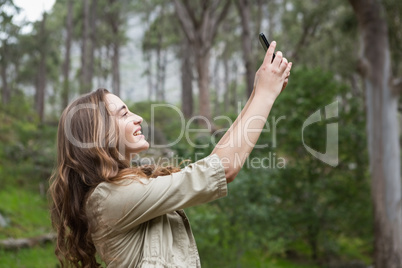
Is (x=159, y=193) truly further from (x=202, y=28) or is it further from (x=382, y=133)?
(x=202, y=28)

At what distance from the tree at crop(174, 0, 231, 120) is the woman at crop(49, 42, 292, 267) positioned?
13292mm

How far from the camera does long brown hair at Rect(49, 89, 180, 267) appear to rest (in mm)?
1594

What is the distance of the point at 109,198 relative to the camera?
1.50 meters

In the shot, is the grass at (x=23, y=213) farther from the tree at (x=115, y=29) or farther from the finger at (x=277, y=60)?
the tree at (x=115, y=29)

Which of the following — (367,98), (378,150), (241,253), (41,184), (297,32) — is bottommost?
(241,253)

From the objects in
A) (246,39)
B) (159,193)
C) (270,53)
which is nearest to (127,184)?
(159,193)

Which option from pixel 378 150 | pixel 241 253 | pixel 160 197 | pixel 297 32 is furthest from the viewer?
pixel 297 32

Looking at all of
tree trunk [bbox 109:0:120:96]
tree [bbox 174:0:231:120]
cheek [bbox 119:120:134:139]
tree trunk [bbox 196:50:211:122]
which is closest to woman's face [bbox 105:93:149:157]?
cheek [bbox 119:120:134:139]

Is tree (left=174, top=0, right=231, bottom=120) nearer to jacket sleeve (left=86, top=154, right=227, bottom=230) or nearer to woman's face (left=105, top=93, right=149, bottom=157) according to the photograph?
woman's face (left=105, top=93, right=149, bottom=157)

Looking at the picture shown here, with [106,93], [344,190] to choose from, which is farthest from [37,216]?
[106,93]

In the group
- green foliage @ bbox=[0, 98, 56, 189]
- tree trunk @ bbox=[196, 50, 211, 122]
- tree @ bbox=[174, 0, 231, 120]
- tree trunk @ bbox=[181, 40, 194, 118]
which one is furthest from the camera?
tree trunk @ bbox=[181, 40, 194, 118]

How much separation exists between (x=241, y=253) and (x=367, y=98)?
181 inches

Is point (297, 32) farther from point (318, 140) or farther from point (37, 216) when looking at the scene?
point (37, 216)

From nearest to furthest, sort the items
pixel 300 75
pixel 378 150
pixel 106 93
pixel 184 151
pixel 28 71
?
pixel 106 93 → pixel 184 151 → pixel 378 150 → pixel 300 75 → pixel 28 71
